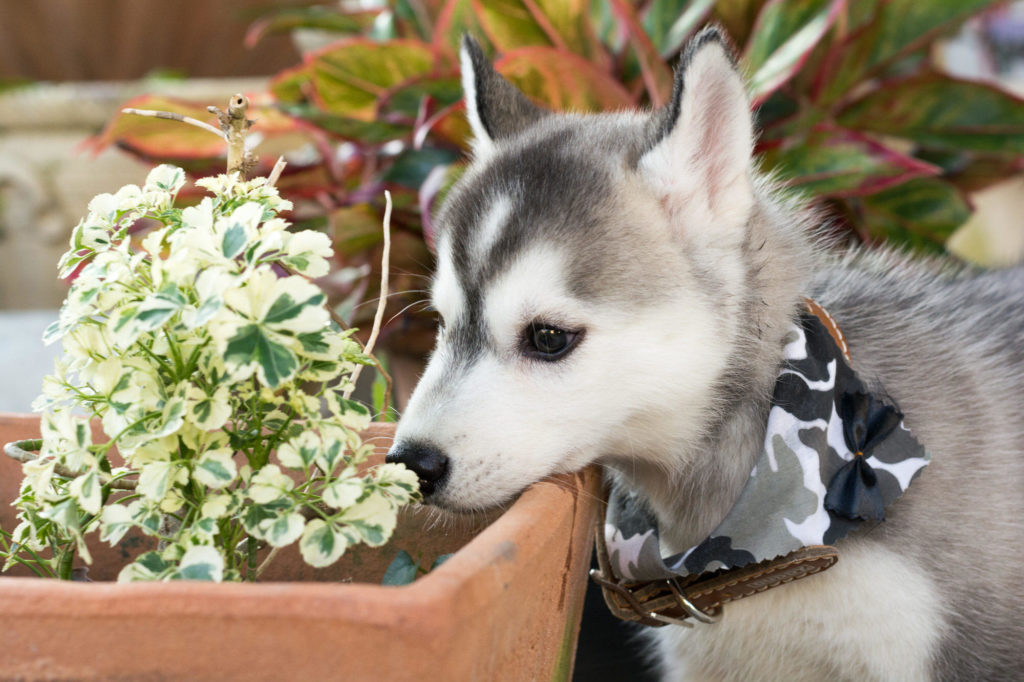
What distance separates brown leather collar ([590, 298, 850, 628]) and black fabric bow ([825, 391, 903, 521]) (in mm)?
68

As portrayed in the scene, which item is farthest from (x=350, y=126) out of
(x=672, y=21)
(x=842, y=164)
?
(x=842, y=164)

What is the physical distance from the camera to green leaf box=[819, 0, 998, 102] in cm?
253

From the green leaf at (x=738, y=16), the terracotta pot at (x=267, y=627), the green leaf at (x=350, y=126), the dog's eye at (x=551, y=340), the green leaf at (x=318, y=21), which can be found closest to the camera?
the terracotta pot at (x=267, y=627)

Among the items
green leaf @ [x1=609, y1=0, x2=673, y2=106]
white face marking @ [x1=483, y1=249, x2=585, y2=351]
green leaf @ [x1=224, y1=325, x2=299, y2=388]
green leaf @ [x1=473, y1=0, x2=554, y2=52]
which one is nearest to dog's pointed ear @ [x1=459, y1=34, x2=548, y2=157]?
white face marking @ [x1=483, y1=249, x2=585, y2=351]

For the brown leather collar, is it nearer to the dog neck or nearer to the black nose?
the dog neck

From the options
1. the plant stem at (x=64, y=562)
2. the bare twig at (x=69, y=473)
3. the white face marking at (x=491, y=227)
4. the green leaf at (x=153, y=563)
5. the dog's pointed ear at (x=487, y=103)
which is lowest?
the plant stem at (x=64, y=562)

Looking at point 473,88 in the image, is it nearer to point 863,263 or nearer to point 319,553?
point 863,263

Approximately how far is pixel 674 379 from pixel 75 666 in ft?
2.80

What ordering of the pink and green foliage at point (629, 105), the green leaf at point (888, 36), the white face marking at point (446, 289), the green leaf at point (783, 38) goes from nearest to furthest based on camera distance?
the white face marking at point (446, 289)
the green leaf at point (783, 38)
the pink and green foliage at point (629, 105)
the green leaf at point (888, 36)

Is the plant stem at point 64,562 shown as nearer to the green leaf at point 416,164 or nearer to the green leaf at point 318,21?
the green leaf at point 416,164

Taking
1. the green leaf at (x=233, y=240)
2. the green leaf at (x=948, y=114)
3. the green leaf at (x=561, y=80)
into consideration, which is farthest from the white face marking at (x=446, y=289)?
the green leaf at (x=948, y=114)

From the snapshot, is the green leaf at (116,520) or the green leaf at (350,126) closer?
the green leaf at (116,520)

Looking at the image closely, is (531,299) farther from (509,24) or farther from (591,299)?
(509,24)

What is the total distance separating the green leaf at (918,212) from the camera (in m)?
2.67
